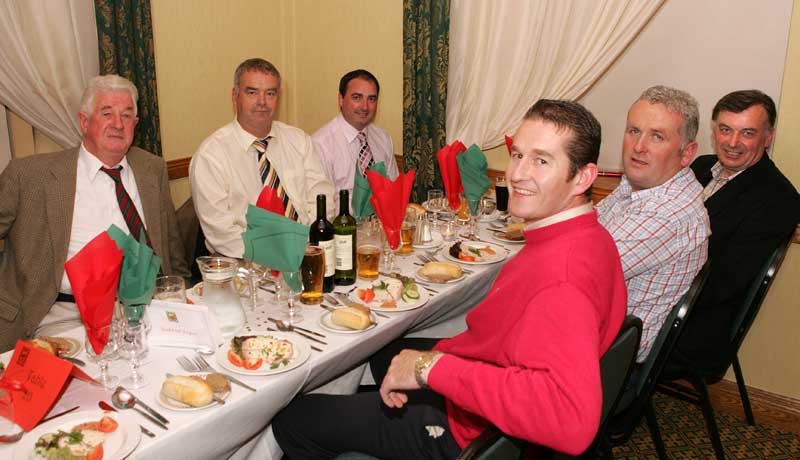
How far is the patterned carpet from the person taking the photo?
104 inches

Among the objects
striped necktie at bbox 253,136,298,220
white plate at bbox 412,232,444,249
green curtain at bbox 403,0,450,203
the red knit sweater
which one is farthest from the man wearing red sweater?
green curtain at bbox 403,0,450,203

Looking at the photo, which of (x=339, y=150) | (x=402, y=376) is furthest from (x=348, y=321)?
(x=339, y=150)

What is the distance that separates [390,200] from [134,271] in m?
0.96

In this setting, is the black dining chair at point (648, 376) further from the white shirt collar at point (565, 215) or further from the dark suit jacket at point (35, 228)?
the dark suit jacket at point (35, 228)

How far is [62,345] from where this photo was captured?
157 cm

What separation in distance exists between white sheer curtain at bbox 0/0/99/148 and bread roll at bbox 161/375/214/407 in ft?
7.49

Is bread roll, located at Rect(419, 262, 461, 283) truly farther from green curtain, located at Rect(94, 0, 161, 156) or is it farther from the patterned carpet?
green curtain, located at Rect(94, 0, 161, 156)

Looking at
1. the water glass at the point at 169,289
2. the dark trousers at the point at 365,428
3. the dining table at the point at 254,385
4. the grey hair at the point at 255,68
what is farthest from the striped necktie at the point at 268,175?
the dark trousers at the point at 365,428

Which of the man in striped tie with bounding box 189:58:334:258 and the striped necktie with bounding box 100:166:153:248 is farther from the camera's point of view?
the man in striped tie with bounding box 189:58:334:258

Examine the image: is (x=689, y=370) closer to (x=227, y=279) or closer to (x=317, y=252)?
(x=317, y=252)

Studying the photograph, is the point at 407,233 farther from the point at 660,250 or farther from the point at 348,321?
the point at 660,250

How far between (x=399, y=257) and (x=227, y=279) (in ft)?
2.86

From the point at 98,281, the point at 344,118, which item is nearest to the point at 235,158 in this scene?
the point at 344,118

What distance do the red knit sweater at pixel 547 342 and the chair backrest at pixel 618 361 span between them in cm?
4
